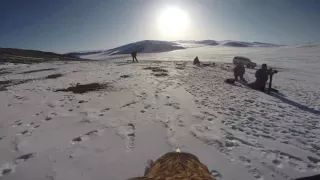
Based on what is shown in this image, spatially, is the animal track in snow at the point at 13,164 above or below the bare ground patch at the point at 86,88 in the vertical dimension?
below

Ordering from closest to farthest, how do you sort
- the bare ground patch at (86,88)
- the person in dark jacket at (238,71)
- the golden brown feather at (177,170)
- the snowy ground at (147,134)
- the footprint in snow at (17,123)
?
the golden brown feather at (177,170)
the snowy ground at (147,134)
the footprint in snow at (17,123)
the bare ground patch at (86,88)
the person in dark jacket at (238,71)

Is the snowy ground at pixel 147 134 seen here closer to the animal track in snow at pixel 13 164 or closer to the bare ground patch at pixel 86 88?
the animal track in snow at pixel 13 164

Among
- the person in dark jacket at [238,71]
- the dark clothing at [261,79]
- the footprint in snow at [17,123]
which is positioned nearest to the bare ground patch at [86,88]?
the footprint in snow at [17,123]

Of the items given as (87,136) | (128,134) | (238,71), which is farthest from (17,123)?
(238,71)

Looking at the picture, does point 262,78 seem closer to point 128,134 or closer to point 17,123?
point 128,134

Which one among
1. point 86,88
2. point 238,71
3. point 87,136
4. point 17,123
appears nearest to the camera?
point 87,136

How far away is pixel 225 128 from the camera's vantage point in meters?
6.81

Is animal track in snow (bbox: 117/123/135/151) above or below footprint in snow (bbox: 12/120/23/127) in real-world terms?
below

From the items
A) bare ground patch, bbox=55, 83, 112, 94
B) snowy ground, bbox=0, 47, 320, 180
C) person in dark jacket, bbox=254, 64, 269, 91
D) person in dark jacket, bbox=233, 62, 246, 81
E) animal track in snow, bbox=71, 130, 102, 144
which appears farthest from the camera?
person in dark jacket, bbox=233, 62, 246, 81

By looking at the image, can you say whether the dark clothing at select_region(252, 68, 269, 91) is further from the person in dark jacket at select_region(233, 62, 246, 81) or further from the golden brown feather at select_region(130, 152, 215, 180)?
the golden brown feather at select_region(130, 152, 215, 180)

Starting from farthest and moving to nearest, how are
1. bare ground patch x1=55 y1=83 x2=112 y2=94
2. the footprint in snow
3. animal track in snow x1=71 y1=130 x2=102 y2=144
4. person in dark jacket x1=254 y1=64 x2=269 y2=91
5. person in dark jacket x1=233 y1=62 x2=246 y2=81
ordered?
person in dark jacket x1=233 y1=62 x2=246 y2=81
person in dark jacket x1=254 y1=64 x2=269 y2=91
bare ground patch x1=55 y1=83 x2=112 y2=94
the footprint in snow
animal track in snow x1=71 y1=130 x2=102 y2=144

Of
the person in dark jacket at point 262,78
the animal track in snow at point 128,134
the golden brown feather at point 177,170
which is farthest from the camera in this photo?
the person in dark jacket at point 262,78

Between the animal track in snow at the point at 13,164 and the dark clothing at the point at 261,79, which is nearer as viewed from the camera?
the animal track in snow at the point at 13,164

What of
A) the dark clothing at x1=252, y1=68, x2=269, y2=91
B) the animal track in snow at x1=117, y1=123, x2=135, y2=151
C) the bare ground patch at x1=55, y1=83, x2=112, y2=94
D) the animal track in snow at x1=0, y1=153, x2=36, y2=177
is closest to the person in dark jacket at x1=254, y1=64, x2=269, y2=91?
the dark clothing at x1=252, y1=68, x2=269, y2=91
